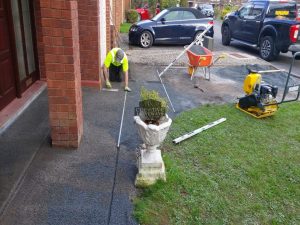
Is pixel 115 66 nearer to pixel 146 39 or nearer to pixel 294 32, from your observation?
pixel 146 39

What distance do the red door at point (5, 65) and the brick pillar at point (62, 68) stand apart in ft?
4.72

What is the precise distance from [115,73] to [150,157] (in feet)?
13.9

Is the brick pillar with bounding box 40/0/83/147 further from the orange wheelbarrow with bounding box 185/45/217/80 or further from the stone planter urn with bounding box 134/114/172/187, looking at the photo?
the orange wheelbarrow with bounding box 185/45/217/80

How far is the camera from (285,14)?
11414 mm

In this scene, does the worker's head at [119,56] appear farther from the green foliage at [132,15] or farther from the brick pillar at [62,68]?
the green foliage at [132,15]

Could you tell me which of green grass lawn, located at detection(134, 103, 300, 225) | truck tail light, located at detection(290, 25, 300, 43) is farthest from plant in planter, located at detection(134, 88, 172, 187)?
truck tail light, located at detection(290, 25, 300, 43)

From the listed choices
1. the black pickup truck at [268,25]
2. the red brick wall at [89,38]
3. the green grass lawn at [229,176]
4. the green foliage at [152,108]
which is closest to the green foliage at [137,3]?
the black pickup truck at [268,25]

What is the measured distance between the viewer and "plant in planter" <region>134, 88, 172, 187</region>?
326cm

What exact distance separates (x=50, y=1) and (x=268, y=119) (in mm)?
4128

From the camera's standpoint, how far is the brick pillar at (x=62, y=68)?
139 inches

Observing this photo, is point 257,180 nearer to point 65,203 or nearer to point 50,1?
point 65,203

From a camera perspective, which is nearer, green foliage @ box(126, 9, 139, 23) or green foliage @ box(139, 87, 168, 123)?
green foliage @ box(139, 87, 168, 123)

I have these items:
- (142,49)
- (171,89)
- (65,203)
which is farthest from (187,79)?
(65,203)

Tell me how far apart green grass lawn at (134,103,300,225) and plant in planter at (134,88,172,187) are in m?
0.14
